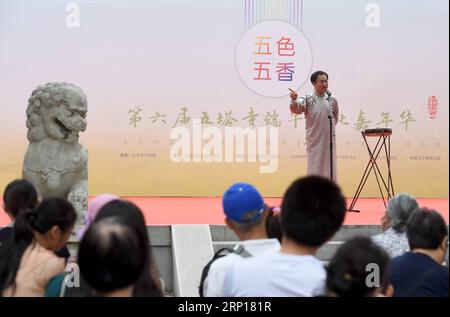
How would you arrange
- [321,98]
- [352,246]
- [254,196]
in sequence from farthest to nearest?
[321,98], [254,196], [352,246]

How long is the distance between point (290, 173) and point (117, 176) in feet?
5.60

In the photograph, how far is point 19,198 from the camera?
8.87 feet

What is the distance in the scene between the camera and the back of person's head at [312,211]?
172cm

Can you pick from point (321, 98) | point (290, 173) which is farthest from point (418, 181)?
point (321, 98)

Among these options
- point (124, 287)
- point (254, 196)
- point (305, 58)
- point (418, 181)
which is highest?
point (305, 58)

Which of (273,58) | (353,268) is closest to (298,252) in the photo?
(353,268)

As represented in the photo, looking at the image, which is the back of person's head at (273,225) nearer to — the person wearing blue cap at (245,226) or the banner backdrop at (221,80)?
the person wearing blue cap at (245,226)

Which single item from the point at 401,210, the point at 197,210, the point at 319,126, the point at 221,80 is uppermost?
the point at 221,80

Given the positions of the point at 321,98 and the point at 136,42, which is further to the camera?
the point at 136,42

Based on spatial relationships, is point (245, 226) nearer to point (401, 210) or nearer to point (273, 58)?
point (401, 210)

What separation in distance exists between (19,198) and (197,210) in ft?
10.1

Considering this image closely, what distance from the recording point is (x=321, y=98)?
17.7 ft
